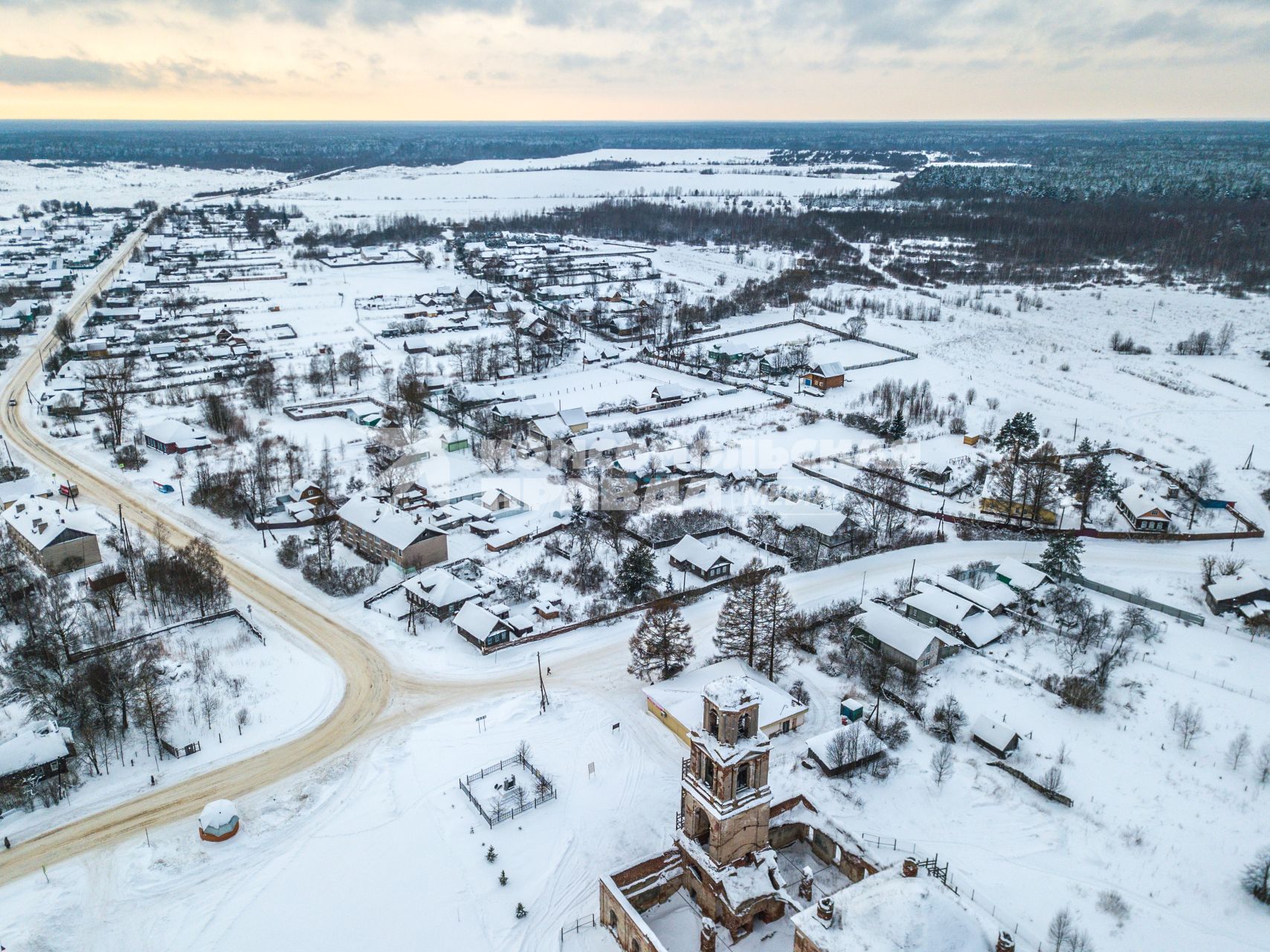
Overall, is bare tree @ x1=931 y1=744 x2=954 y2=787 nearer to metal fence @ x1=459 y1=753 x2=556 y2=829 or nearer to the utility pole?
metal fence @ x1=459 y1=753 x2=556 y2=829

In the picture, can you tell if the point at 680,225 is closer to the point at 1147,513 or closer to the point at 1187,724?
the point at 1147,513

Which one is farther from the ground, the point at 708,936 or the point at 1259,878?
the point at 708,936

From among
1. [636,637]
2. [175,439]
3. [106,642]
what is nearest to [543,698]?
[636,637]

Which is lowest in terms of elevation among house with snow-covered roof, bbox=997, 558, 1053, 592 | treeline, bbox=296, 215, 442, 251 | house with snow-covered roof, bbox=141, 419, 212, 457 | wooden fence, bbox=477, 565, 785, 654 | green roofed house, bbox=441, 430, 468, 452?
wooden fence, bbox=477, 565, 785, 654

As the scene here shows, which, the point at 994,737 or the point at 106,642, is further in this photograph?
the point at 106,642

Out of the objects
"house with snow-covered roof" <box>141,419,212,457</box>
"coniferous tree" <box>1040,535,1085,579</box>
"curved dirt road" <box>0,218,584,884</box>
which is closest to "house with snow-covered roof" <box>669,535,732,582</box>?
"curved dirt road" <box>0,218,584,884</box>

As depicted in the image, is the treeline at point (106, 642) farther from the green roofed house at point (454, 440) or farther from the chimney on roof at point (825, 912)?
the chimney on roof at point (825, 912)
